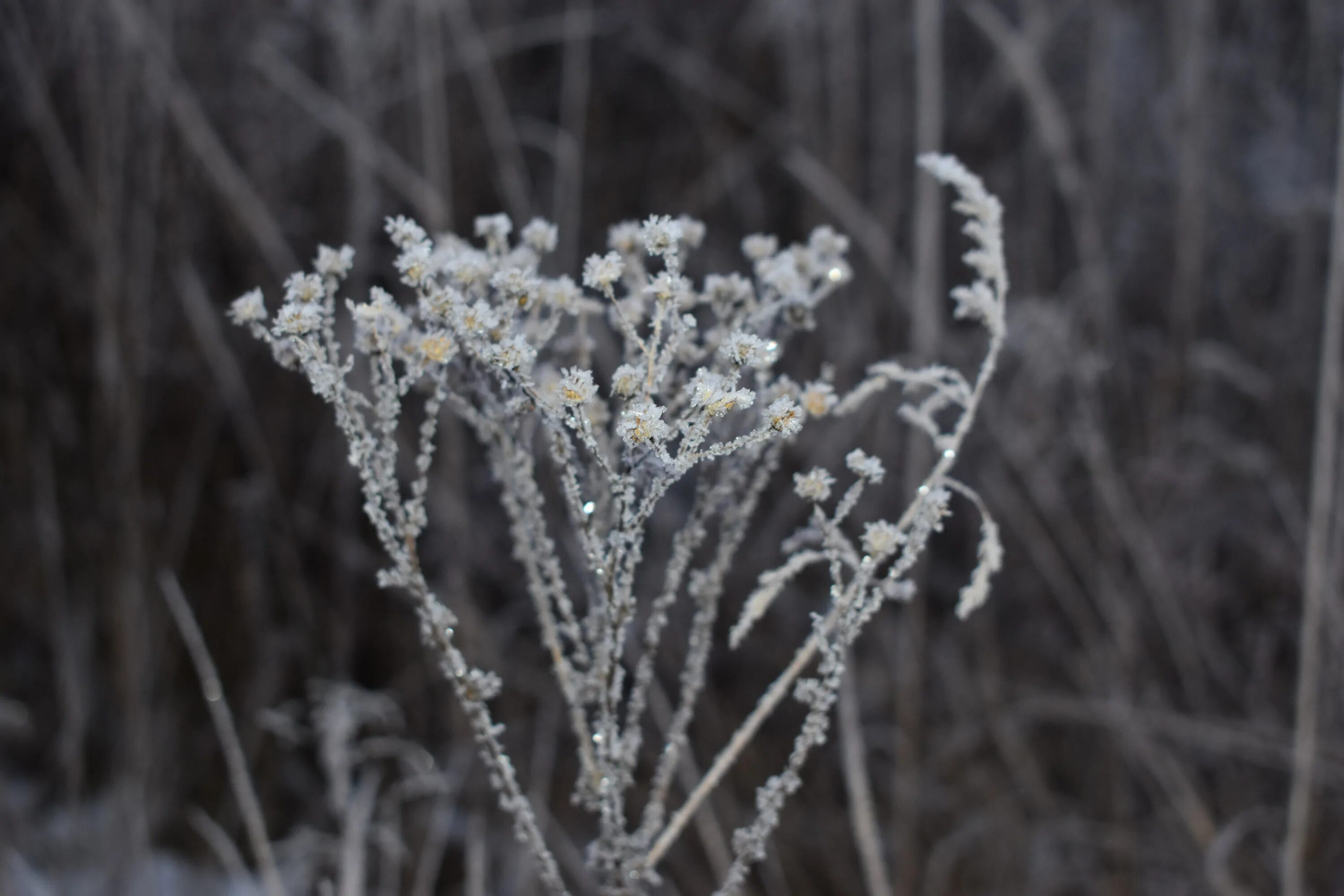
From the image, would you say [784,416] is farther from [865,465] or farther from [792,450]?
[792,450]

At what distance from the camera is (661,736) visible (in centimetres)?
150

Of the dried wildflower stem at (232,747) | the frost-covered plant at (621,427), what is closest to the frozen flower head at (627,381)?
the frost-covered plant at (621,427)

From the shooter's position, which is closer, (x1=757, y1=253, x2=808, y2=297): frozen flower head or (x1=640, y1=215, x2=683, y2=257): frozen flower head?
(x1=640, y1=215, x2=683, y2=257): frozen flower head

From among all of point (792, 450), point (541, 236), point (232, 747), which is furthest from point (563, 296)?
point (792, 450)

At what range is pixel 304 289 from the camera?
47 centimetres

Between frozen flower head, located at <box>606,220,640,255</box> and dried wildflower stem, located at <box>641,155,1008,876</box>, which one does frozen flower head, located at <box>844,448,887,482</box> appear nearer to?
dried wildflower stem, located at <box>641,155,1008,876</box>

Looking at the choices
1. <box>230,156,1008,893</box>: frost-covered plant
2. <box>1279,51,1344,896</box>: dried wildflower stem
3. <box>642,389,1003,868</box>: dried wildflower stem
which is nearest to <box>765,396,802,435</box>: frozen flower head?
<box>230,156,1008,893</box>: frost-covered plant

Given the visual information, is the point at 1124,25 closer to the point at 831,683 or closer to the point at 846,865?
the point at 846,865

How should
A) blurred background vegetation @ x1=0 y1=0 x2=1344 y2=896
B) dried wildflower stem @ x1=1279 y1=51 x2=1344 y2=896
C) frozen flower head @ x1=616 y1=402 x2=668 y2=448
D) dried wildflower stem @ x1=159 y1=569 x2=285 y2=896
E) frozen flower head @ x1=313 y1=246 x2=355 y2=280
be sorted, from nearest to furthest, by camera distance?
frozen flower head @ x1=616 y1=402 x2=668 y2=448, frozen flower head @ x1=313 y1=246 x2=355 y2=280, dried wildflower stem @ x1=159 y1=569 x2=285 y2=896, dried wildflower stem @ x1=1279 y1=51 x2=1344 y2=896, blurred background vegetation @ x1=0 y1=0 x2=1344 y2=896

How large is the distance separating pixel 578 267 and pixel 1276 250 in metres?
1.22

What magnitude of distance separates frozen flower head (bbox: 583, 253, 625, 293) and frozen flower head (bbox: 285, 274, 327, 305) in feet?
0.40

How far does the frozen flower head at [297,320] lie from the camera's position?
1.42 feet

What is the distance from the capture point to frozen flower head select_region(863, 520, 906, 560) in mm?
473

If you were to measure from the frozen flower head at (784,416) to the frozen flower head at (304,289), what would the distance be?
0.21 meters
